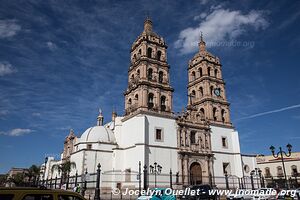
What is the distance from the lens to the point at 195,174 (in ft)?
110

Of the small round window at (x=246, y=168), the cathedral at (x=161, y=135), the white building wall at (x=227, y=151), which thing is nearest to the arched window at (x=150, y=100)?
the cathedral at (x=161, y=135)

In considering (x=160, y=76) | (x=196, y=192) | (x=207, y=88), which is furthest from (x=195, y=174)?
(x=160, y=76)

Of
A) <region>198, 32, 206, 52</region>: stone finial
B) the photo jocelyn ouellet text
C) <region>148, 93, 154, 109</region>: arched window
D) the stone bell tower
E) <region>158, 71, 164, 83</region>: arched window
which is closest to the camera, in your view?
the photo jocelyn ouellet text

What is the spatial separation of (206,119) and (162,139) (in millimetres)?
9358

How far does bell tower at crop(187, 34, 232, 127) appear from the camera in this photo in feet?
128

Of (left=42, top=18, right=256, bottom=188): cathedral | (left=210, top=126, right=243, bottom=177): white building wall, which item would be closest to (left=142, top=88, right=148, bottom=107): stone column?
(left=42, top=18, right=256, bottom=188): cathedral

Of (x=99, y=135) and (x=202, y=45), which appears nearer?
(x=99, y=135)

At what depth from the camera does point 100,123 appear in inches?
1746

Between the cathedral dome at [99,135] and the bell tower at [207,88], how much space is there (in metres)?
12.2

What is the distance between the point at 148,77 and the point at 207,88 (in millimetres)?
10598

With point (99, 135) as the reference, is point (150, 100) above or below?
above

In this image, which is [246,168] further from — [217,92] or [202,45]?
[202,45]

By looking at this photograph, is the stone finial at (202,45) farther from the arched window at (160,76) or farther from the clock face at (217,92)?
the arched window at (160,76)

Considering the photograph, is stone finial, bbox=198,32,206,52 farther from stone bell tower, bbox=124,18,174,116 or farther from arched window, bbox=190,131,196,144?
arched window, bbox=190,131,196,144
